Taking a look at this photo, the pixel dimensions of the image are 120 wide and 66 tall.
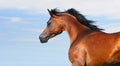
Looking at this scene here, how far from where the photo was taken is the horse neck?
1569 cm

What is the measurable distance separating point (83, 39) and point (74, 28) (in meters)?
0.94

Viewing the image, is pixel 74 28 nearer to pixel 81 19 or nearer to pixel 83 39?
pixel 81 19

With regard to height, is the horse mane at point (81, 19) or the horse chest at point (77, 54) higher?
the horse mane at point (81, 19)

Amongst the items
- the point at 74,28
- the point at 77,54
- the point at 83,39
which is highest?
the point at 74,28

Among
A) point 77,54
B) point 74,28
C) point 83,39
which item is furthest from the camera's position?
point 74,28

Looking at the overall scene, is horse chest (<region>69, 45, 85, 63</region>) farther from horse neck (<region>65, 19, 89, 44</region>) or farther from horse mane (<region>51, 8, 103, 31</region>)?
horse mane (<region>51, 8, 103, 31</region>)

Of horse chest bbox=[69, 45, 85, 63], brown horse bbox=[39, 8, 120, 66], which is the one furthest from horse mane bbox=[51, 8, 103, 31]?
horse chest bbox=[69, 45, 85, 63]

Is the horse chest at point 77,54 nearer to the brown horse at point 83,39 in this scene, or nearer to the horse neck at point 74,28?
the brown horse at point 83,39

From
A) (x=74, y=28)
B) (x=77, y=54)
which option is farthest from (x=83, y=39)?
(x=74, y=28)

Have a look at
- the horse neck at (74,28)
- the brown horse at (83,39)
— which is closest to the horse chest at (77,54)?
the brown horse at (83,39)

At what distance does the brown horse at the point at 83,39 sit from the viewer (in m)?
14.1

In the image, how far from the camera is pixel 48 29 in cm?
1638

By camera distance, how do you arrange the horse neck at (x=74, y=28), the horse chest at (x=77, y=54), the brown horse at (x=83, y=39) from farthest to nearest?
the horse neck at (x=74, y=28) < the horse chest at (x=77, y=54) < the brown horse at (x=83, y=39)

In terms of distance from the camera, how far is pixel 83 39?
14938 millimetres
